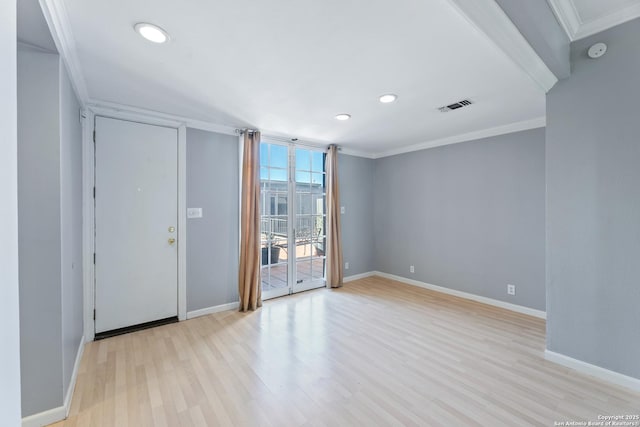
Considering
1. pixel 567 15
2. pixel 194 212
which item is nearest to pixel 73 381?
pixel 194 212

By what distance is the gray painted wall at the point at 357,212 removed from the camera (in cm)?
489

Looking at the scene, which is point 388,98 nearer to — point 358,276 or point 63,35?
point 63,35

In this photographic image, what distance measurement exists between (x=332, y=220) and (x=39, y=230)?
3.45 meters

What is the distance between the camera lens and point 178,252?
10.6 ft

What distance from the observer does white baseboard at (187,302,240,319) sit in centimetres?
331

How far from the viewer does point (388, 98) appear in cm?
267

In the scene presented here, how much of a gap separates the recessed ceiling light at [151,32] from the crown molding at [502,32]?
1.67m

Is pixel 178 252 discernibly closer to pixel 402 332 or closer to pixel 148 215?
pixel 148 215

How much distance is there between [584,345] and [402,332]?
4.80ft

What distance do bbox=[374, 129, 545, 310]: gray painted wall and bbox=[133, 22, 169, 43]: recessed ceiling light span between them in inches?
153

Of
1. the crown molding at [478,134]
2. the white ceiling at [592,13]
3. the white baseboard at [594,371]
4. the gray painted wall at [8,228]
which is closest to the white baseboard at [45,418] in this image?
the gray painted wall at [8,228]

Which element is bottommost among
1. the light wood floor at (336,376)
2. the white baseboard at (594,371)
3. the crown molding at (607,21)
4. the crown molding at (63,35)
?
the light wood floor at (336,376)

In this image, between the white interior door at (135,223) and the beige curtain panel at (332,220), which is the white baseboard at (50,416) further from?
the beige curtain panel at (332,220)

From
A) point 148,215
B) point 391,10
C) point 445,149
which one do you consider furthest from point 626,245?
point 148,215
